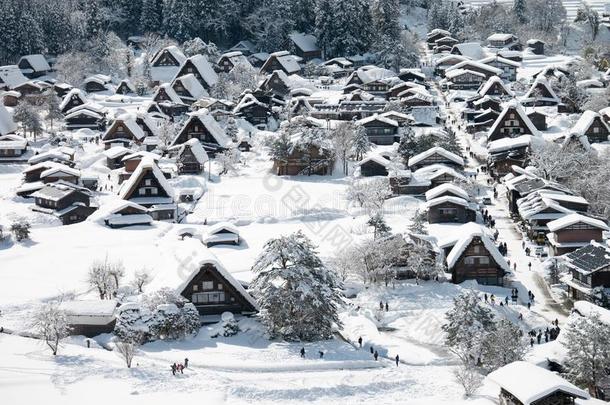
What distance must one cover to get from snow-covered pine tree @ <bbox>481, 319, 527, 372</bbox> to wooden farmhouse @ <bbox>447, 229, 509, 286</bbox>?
8.55m

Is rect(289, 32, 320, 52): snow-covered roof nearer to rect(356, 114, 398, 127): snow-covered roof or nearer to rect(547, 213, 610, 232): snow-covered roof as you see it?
rect(356, 114, 398, 127): snow-covered roof

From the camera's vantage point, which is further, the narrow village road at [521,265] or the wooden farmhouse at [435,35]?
the wooden farmhouse at [435,35]

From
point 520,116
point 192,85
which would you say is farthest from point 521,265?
point 192,85

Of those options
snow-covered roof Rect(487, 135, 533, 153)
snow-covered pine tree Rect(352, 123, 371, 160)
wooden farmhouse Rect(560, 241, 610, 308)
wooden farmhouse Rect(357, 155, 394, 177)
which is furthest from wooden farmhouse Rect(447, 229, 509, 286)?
snow-covered pine tree Rect(352, 123, 371, 160)

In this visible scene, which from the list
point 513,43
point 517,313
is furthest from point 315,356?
point 513,43

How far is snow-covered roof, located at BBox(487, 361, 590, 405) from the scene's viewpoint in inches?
904

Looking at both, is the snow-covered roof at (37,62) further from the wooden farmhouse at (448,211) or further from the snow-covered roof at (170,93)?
the wooden farmhouse at (448,211)

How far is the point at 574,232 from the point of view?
1543 inches

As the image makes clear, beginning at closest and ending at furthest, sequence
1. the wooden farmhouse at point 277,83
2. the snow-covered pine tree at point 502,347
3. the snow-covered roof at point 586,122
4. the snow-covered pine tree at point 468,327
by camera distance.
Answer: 1. the snow-covered pine tree at point 502,347
2. the snow-covered pine tree at point 468,327
3. the snow-covered roof at point 586,122
4. the wooden farmhouse at point 277,83

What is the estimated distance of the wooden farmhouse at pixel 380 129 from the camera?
6034 cm

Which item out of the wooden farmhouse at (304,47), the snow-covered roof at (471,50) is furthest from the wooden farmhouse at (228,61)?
the snow-covered roof at (471,50)

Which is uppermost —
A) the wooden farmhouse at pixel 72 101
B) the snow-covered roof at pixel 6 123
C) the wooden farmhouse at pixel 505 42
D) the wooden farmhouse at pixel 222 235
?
the wooden farmhouse at pixel 505 42

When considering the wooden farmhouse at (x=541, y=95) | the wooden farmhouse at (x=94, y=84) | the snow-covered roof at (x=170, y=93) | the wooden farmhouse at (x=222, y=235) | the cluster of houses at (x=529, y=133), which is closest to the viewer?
the cluster of houses at (x=529, y=133)

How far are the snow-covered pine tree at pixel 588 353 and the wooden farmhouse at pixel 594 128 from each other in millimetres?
34262
